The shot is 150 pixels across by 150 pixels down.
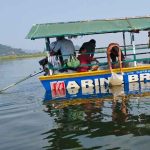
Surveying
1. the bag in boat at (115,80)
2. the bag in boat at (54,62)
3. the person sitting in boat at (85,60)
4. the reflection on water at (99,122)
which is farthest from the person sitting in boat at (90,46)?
the reflection on water at (99,122)

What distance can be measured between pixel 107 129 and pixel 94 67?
757 cm

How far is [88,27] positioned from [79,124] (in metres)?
7.38

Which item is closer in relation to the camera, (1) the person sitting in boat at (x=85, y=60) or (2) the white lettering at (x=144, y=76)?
(2) the white lettering at (x=144, y=76)

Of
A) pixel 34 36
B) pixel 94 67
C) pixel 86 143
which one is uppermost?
pixel 34 36

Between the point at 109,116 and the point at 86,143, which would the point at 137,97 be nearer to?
the point at 109,116

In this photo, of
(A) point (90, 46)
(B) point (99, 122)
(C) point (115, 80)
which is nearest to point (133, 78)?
(C) point (115, 80)

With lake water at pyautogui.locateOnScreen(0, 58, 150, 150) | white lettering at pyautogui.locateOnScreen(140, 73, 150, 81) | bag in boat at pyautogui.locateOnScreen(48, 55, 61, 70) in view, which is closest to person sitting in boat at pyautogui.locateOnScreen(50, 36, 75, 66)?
bag in boat at pyautogui.locateOnScreen(48, 55, 61, 70)

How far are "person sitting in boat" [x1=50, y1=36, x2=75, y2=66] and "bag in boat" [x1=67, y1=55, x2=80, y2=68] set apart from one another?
1.48 ft

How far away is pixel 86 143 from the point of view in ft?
24.2

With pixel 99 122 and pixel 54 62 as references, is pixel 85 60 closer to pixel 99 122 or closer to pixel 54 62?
pixel 54 62

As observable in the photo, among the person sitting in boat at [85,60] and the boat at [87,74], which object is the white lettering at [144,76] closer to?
the boat at [87,74]

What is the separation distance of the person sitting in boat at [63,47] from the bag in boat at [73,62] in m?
0.45

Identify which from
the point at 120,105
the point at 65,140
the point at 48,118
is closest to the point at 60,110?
the point at 48,118

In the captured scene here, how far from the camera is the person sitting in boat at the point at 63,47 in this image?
51.7 ft
